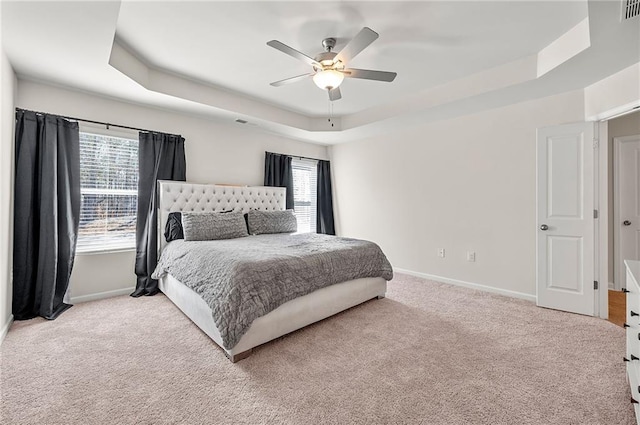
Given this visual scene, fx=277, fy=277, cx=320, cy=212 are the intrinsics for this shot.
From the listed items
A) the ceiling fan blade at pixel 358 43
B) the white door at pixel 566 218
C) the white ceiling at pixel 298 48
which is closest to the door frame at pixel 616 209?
the white door at pixel 566 218

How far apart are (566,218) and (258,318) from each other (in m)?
3.47

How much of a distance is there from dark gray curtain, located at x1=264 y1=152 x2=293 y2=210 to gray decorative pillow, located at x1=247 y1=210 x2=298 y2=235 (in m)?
0.76

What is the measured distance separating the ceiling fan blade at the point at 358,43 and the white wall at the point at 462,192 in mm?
2422

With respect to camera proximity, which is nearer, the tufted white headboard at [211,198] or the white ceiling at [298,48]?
the white ceiling at [298,48]

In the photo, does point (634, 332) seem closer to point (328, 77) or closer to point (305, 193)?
point (328, 77)

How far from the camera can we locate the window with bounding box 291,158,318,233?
18.2 feet

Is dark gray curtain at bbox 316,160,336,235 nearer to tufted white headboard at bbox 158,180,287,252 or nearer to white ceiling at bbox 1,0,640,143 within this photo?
tufted white headboard at bbox 158,180,287,252

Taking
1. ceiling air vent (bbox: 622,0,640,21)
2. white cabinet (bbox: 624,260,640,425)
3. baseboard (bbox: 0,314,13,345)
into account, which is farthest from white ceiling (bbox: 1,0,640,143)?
baseboard (bbox: 0,314,13,345)

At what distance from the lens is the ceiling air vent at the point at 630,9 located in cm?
175

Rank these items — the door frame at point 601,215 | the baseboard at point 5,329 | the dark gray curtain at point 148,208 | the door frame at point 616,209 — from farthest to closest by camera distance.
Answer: the door frame at point 616,209 < the dark gray curtain at point 148,208 < the door frame at point 601,215 < the baseboard at point 5,329

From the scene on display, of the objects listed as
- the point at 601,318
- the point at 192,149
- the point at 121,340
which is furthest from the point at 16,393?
the point at 601,318

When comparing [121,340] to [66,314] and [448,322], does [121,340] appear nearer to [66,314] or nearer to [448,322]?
[66,314]

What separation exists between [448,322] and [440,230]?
1.79 metres

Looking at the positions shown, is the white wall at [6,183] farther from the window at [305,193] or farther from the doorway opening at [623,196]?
the doorway opening at [623,196]
